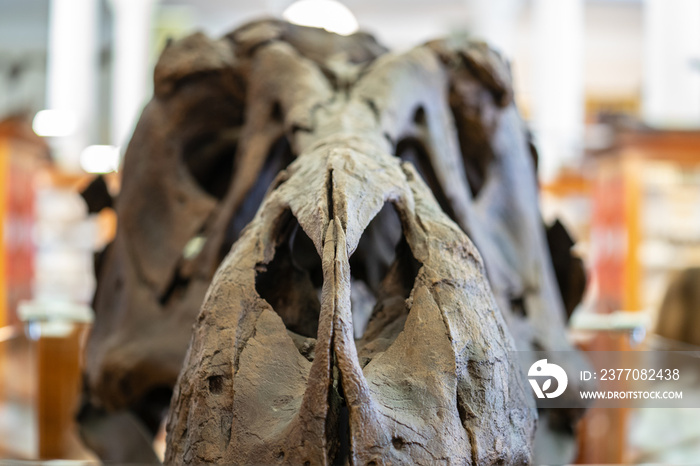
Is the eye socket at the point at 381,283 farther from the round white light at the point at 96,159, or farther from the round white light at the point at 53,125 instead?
the round white light at the point at 53,125

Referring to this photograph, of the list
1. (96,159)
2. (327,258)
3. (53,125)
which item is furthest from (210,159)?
(53,125)

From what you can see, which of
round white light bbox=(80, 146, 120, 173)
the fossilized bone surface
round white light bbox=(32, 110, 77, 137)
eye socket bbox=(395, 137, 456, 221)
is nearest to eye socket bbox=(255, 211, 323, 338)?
A: the fossilized bone surface

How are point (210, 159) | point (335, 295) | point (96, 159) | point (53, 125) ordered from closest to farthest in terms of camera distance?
point (335, 295)
point (210, 159)
point (96, 159)
point (53, 125)

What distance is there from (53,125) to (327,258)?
7.58 meters

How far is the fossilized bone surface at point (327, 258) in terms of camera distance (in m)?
1.42

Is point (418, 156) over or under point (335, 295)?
over

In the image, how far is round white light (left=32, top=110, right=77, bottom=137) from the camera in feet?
26.0

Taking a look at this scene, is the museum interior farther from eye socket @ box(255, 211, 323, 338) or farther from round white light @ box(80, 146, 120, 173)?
round white light @ box(80, 146, 120, 173)

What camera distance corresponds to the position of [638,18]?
1847 centimetres

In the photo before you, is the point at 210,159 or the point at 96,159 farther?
the point at 96,159

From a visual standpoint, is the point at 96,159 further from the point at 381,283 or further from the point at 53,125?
the point at 381,283

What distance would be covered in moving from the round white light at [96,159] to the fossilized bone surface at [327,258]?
13.6 feet

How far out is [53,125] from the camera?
325 inches

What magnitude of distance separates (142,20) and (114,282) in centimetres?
1254
